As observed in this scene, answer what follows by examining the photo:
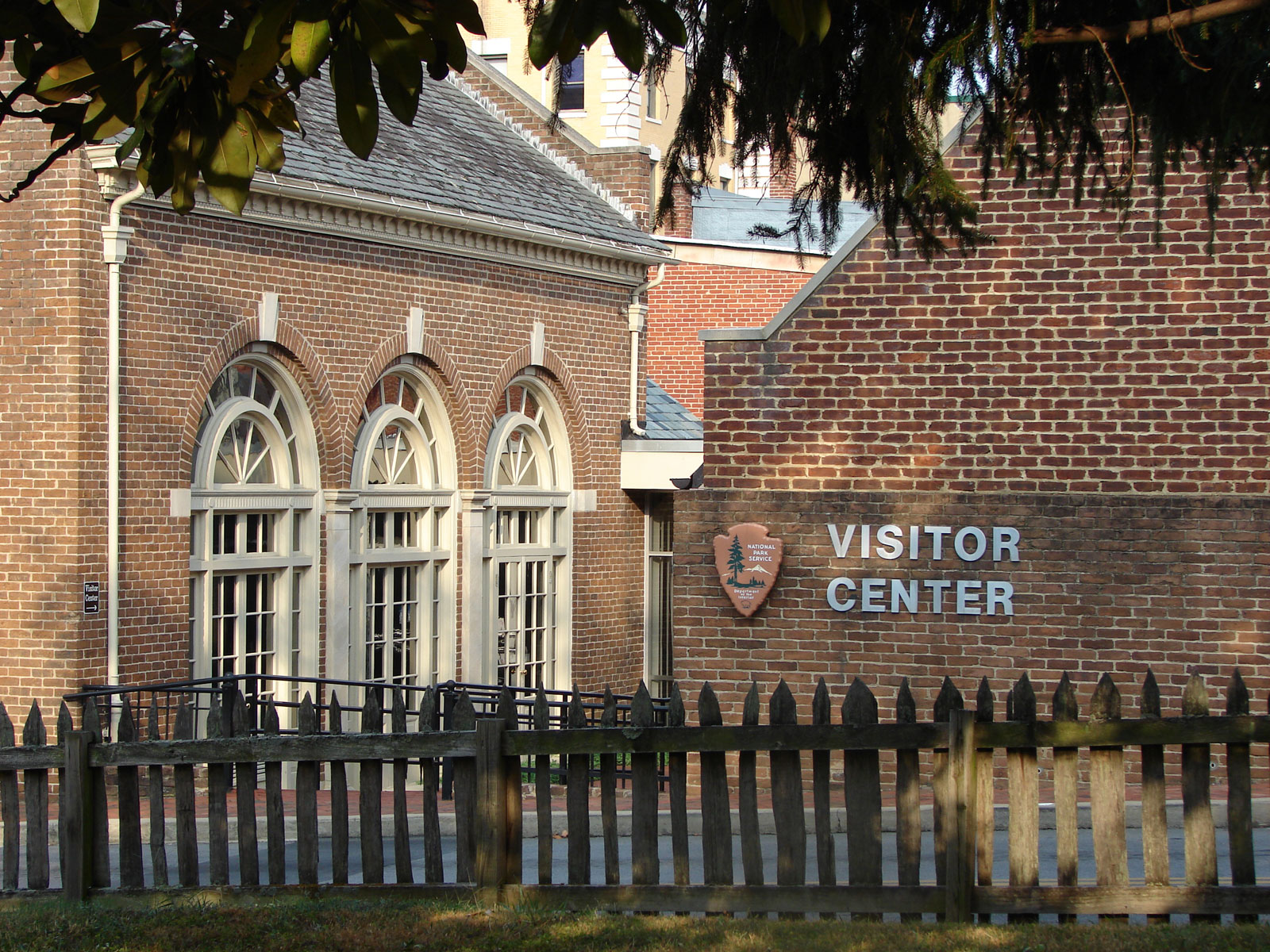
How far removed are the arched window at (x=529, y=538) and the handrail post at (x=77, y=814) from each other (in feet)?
39.1

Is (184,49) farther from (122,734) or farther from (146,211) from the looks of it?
(146,211)

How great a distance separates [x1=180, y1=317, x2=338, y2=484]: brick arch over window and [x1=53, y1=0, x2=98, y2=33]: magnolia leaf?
1166 centimetres

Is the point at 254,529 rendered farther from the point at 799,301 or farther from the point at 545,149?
the point at 545,149

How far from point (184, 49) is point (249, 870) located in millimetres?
4368

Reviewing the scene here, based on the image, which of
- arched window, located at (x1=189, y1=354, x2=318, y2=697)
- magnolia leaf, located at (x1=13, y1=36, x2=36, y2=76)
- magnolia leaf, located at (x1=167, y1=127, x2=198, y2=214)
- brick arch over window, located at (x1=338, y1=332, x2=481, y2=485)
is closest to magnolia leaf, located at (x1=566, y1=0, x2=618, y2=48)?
magnolia leaf, located at (x1=167, y1=127, x2=198, y2=214)

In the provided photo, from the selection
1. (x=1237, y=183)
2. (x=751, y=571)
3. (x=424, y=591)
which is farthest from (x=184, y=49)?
(x=424, y=591)

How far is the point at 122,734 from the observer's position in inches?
312

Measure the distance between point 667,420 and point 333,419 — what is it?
736 cm

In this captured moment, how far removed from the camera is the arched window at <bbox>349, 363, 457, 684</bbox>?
1738cm

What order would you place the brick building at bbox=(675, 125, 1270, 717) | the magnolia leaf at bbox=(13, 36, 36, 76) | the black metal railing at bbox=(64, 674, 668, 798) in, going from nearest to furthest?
the magnolia leaf at bbox=(13, 36, 36, 76)
the brick building at bbox=(675, 125, 1270, 717)
the black metal railing at bbox=(64, 674, 668, 798)

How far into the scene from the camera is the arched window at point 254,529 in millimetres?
15188

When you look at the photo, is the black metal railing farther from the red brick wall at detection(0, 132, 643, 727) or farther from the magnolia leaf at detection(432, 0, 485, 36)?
the magnolia leaf at detection(432, 0, 485, 36)

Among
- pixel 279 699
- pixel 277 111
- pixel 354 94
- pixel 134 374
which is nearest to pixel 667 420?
pixel 279 699

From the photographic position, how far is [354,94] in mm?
3645
